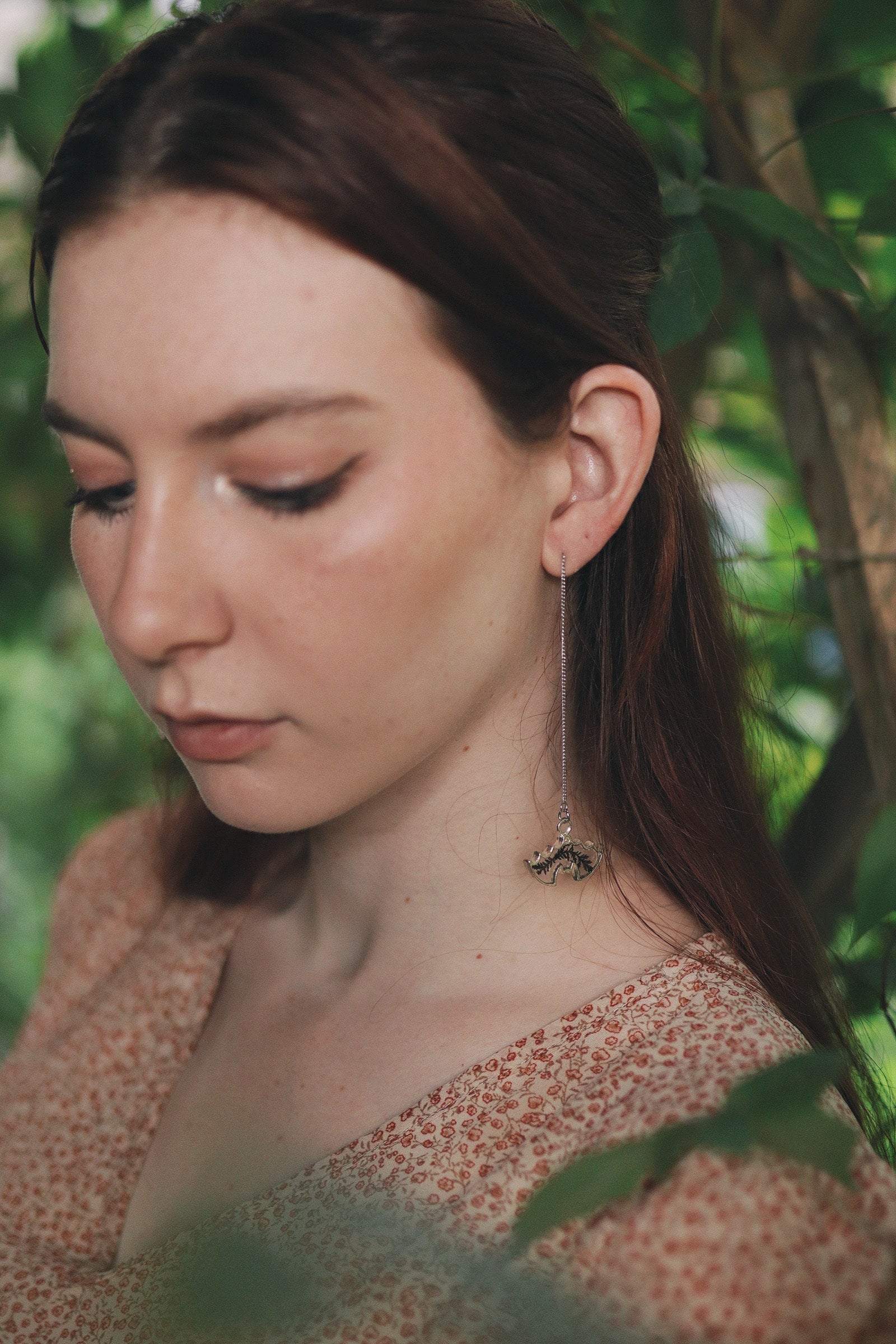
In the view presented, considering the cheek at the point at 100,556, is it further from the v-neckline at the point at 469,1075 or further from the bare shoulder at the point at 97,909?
the bare shoulder at the point at 97,909

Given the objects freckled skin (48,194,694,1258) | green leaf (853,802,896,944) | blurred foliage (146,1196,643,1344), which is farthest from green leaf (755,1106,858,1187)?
freckled skin (48,194,694,1258)

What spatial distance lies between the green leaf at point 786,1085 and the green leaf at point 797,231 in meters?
0.64

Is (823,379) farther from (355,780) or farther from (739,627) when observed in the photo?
(355,780)

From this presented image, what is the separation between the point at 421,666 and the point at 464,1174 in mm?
371

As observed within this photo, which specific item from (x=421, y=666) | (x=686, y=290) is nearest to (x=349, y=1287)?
(x=421, y=666)

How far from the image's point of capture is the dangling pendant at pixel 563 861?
99 centimetres

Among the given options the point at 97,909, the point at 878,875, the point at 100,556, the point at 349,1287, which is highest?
the point at 100,556

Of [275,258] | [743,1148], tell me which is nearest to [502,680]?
[275,258]

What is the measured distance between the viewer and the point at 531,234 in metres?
0.84

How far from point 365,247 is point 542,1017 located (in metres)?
0.59

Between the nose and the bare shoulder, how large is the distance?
2.05ft

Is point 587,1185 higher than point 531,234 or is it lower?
lower

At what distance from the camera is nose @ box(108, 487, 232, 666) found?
2.65 feet

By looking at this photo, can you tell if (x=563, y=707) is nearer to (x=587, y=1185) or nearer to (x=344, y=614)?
(x=344, y=614)
